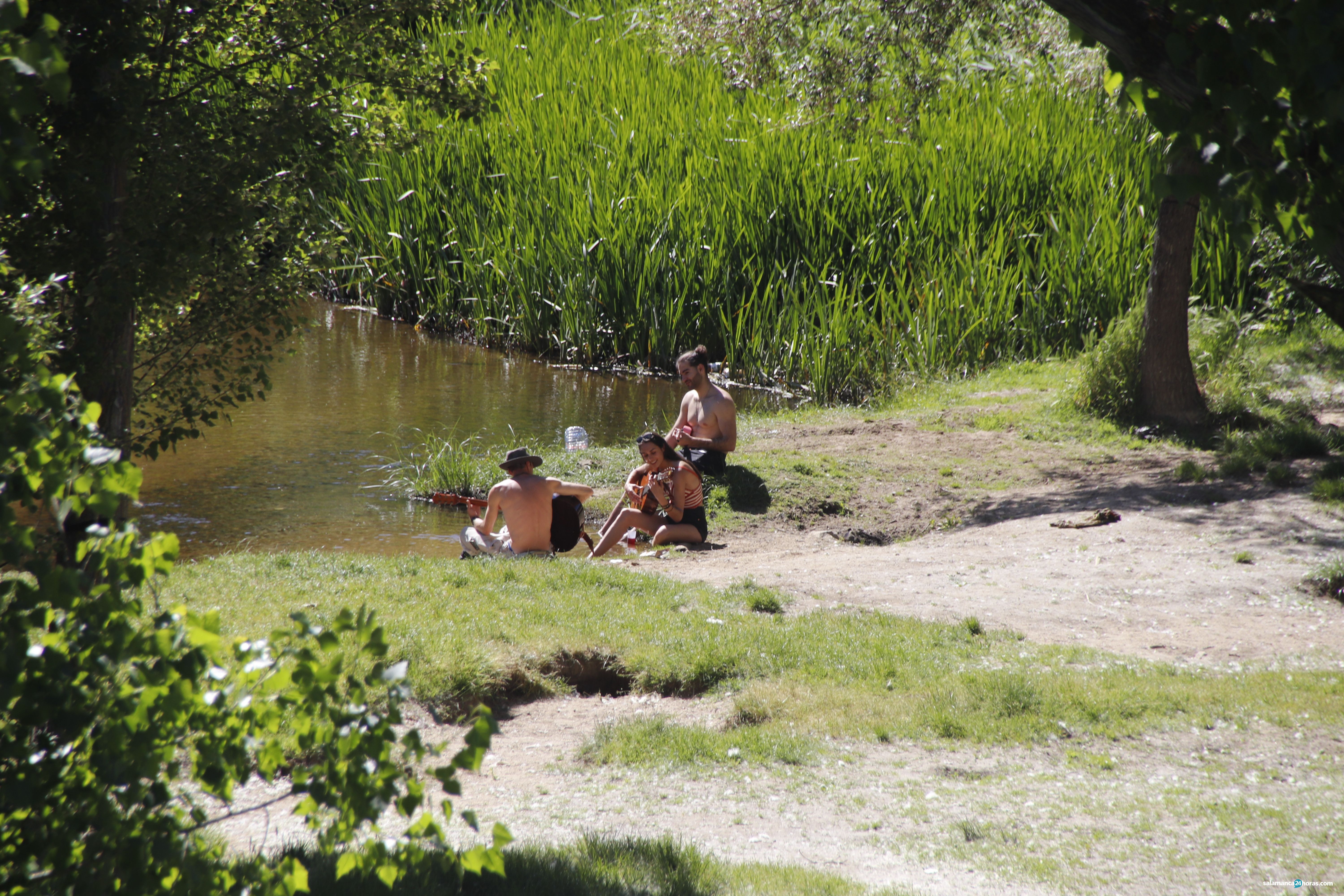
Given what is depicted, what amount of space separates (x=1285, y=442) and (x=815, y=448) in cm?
428

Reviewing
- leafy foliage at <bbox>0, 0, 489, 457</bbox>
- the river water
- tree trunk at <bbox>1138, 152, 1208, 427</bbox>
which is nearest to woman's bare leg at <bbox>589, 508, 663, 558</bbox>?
the river water

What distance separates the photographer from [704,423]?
1003 cm

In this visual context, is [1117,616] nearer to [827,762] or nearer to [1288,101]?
[827,762]

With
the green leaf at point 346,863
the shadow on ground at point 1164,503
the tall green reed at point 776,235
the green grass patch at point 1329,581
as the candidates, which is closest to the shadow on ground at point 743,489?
the shadow on ground at point 1164,503

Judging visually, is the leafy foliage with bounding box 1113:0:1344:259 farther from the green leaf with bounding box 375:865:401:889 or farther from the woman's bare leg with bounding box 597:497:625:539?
the woman's bare leg with bounding box 597:497:625:539

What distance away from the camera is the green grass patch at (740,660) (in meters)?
5.04

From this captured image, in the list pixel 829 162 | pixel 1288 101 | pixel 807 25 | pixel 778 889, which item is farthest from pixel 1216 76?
pixel 829 162

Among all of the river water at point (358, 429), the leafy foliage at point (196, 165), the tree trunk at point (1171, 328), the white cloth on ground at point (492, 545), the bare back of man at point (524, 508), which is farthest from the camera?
the tree trunk at point (1171, 328)

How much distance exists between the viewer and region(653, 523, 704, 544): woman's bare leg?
8992mm

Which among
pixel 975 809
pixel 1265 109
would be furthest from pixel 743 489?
pixel 1265 109

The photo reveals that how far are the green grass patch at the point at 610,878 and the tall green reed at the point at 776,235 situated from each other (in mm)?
10029

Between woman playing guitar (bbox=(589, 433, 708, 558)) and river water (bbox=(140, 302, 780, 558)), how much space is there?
1422 mm

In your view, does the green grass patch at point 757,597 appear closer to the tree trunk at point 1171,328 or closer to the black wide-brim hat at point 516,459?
the black wide-brim hat at point 516,459

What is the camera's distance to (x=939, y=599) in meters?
7.01
